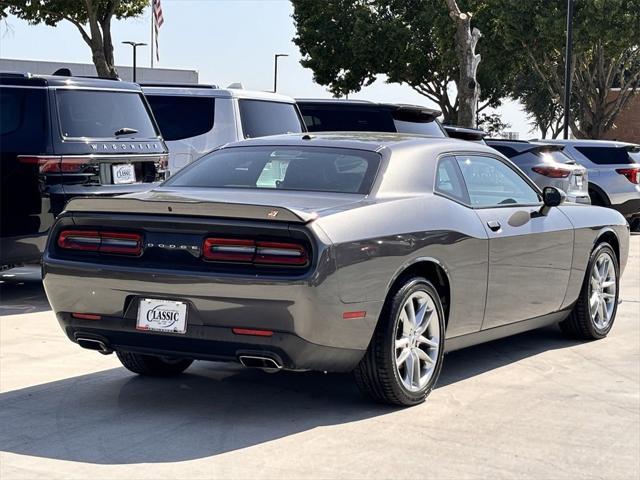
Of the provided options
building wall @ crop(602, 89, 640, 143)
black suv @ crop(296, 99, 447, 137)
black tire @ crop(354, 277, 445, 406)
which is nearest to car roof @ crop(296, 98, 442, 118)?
black suv @ crop(296, 99, 447, 137)

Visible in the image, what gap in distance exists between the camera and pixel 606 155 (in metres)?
19.2

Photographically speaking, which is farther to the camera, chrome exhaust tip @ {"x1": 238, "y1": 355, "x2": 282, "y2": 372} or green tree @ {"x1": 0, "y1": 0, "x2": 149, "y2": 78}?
green tree @ {"x1": 0, "y1": 0, "x2": 149, "y2": 78}

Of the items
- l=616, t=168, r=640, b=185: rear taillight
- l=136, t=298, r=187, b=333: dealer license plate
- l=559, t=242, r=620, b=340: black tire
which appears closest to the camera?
l=136, t=298, r=187, b=333: dealer license plate

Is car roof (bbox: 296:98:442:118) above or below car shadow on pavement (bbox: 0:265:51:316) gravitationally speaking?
above

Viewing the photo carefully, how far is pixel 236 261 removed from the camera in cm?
586

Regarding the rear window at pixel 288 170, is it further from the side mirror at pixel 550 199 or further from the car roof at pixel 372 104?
the car roof at pixel 372 104

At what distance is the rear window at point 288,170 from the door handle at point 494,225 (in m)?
0.88

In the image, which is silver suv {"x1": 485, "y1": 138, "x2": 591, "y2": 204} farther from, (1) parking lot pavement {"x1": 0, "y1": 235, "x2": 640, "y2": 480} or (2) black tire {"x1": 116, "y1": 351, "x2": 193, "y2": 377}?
(2) black tire {"x1": 116, "y1": 351, "x2": 193, "y2": 377}

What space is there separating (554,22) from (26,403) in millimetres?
40032

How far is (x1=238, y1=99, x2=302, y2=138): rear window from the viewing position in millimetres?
13211

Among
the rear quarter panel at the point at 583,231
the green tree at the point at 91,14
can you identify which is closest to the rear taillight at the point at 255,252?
the rear quarter panel at the point at 583,231

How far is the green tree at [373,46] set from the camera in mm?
55531

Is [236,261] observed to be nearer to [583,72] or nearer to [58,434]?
[58,434]

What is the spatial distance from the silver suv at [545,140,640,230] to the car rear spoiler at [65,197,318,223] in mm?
13389
